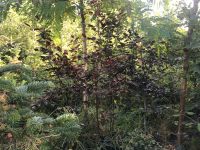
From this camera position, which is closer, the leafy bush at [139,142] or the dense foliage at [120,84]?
the dense foliage at [120,84]

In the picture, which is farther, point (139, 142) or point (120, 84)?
point (120, 84)

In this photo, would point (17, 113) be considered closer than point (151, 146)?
Yes

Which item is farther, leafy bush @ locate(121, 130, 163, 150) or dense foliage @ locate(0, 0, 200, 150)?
leafy bush @ locate(121, 130, 163, 150)

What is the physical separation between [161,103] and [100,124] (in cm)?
123

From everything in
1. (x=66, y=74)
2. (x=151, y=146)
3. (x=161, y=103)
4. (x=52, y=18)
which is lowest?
(x=151, y=146)

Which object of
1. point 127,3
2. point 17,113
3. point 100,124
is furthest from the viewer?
point 100,124

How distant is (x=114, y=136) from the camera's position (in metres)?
5.18

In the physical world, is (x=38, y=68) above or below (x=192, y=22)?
below

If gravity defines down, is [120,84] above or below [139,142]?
above

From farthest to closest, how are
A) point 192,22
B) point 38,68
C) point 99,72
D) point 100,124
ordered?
1. point 38,68
2. point 100,124
3. point 99,72
4. point 192,22

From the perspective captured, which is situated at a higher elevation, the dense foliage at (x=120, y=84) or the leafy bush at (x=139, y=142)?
the dense foliage at (x=120, y=84)

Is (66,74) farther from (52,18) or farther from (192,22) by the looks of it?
(52,18)

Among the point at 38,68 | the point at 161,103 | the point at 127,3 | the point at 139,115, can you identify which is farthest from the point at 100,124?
the point at 127,3

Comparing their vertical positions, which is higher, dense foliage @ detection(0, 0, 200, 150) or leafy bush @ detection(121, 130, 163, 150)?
dense foliage @ detection(0, 0, 200, 150)
